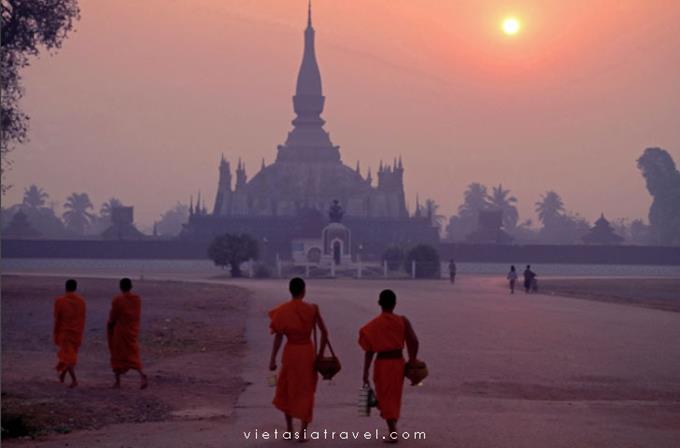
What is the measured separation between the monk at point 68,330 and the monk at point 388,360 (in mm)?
4849

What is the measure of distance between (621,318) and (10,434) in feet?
64.0

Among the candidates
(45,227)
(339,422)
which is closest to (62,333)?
(339,422)

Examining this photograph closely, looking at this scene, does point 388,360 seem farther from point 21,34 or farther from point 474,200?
point 474,200

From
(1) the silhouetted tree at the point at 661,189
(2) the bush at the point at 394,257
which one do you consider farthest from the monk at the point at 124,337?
(1) the silhouetted tree at the point at 661,189

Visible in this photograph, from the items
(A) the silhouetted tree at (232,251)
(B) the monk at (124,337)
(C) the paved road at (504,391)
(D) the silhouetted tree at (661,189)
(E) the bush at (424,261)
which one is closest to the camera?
(C) the paved road at (504,391)

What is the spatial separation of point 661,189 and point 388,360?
10880 centimetres

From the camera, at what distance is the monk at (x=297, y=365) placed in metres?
9.03

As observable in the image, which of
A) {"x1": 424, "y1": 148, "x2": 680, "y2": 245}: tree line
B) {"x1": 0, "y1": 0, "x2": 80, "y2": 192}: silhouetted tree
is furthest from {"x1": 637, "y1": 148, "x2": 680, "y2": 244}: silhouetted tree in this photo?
{"x1": 0, "y1": 0, "x2": 80, "y2": 192}: silhouetted tree

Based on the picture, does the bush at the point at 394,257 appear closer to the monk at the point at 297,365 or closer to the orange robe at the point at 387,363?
the monk at the point at 297,365

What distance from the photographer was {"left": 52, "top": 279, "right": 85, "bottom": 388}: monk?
1270 cm

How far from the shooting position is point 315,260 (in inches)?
2670

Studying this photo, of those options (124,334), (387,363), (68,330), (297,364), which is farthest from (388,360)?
(68,330)

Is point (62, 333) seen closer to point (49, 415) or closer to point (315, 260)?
point (49, 415)

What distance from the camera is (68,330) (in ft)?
42.6
